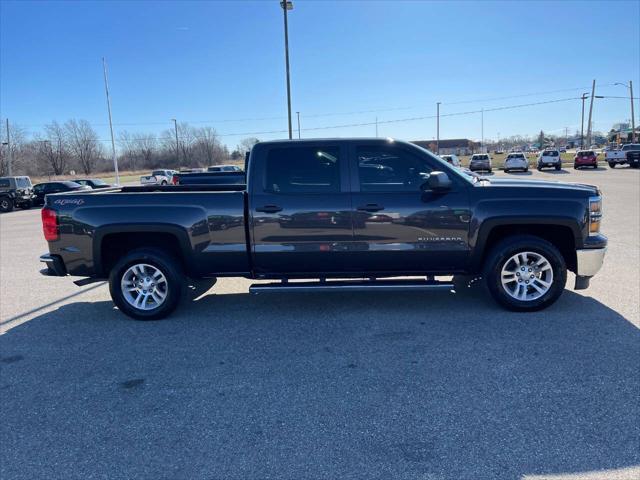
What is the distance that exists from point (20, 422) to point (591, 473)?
3649 mm

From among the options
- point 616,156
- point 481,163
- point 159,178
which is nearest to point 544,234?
point 481,163

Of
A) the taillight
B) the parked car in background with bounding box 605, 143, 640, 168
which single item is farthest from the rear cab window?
the parked car in background with bounding box 605, 143, 640, 168

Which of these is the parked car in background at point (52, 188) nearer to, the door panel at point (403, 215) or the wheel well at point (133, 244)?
the wheel well at point (133, 244)

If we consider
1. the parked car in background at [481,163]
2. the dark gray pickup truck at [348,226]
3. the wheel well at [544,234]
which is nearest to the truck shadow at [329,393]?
the dark gray pickup truck at [348,226]

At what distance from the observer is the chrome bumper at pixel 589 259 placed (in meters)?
4.82

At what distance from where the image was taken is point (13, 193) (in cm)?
2433

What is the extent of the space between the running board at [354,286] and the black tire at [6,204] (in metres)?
25.2

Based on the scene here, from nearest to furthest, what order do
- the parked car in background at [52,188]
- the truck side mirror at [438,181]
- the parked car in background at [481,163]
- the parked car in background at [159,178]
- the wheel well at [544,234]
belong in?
1. the truck side mirror at [438,181]
2. the wheel well at [544,234]
3. the parked car in background at [52,188]
4. the parked car in background at [481,163]
5. the parked car in background at [159,178]

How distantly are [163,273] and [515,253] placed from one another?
392 cm

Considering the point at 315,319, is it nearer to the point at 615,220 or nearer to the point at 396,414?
the point at 396,414

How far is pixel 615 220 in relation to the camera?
11.0 m

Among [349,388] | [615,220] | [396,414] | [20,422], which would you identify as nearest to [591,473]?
[396,414]

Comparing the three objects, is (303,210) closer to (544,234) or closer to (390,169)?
(390,169)

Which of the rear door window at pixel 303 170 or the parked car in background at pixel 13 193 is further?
the parked car in background at pixel 13 193
